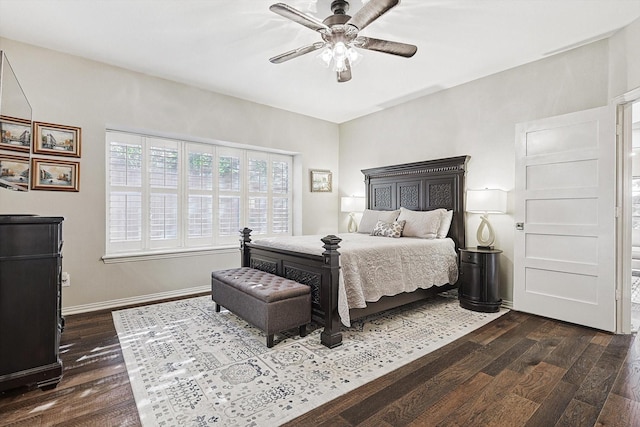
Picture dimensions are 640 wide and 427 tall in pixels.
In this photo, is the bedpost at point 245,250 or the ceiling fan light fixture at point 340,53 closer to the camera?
the ceiling fan light fixture at point 340,53

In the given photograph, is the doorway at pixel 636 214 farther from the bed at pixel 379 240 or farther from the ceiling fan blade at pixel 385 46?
the ceiling fan blade at pixel 385 46

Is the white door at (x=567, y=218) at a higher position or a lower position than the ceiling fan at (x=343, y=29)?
lower

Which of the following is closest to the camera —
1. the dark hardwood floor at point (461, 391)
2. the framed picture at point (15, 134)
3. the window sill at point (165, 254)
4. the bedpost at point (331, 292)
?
the dark hardwood floor at point (461, 391)

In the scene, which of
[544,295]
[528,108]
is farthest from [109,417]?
[528,108]

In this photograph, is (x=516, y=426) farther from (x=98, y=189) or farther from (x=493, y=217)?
(x=98, y=189)

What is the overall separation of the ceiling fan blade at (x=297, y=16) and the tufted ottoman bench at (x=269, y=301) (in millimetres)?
2098

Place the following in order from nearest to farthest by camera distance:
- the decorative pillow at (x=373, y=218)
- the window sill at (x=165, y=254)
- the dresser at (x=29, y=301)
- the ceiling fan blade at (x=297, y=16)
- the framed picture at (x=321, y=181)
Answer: the dresser at (x=29, y=301), the ceiling fan blade at (x=297, y=16), the window sill at (x=165, y=254), the decorative pillow at (x=373, y=218), the framed picture at (x=321, y=181)

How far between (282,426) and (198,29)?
10.8 ft

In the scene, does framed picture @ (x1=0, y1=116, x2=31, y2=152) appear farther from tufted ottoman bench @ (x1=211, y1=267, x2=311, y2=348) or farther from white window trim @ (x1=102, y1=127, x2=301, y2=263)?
tufted ottoman bench @ (x1=211, y1=267, x2=311, y2=348)

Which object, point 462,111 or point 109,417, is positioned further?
point 462,111

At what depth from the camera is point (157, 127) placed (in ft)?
13.4

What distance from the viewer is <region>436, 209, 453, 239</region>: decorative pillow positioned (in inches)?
163

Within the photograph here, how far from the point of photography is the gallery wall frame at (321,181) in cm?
578

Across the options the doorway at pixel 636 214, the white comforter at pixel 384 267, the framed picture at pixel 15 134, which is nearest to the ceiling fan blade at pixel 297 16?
the white comforter at pixel 384 267
